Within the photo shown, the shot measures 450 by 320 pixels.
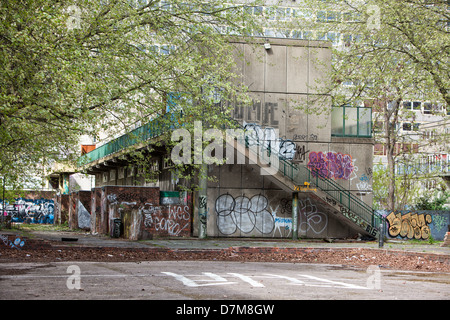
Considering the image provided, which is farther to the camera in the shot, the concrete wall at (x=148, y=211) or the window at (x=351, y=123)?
the window at (x=351, y=123)

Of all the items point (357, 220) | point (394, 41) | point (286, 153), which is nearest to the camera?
point (394, 41)

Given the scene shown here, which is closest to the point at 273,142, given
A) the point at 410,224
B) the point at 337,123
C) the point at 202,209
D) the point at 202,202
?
the point at 337,123

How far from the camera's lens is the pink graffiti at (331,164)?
30.4m

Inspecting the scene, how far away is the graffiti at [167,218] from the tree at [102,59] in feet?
24.7

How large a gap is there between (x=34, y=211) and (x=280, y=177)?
39.7m

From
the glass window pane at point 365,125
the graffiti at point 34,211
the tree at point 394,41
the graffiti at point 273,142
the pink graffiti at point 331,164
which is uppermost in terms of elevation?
the tree at point 394,41

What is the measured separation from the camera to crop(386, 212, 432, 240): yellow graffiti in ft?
108

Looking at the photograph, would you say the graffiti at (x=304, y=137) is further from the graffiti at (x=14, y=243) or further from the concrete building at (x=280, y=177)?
the graffiti at (x=14, y=243)

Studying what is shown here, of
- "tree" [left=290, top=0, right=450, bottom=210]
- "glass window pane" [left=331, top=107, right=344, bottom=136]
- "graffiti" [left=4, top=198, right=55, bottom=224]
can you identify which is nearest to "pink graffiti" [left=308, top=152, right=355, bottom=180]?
"glass window pane" [left=331, top=107, right=344, bottom=136]

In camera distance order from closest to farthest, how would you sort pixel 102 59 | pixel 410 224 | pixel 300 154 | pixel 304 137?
pixel 102 59 < pixel 300 154 < pixel 304 137 < pixel 410 224

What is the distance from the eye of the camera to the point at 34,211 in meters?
60.1

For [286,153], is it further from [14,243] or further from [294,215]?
[14,243]

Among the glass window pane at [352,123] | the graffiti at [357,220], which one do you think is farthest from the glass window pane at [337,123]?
the graffiti at [357,220]
